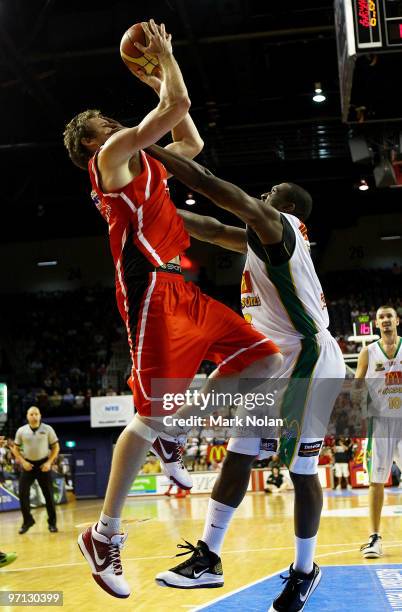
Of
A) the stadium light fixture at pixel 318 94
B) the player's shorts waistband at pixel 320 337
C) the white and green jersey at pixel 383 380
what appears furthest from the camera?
the stadium light fixture at pixel 318 94

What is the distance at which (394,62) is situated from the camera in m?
11.0

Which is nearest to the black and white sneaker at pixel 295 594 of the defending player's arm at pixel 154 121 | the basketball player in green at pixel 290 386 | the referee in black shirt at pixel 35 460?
the basketball player in green at pixel 290 386

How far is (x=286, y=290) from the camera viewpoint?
4.35 meters

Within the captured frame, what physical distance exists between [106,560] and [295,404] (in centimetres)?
134

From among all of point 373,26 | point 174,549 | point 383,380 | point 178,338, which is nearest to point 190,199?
point 373,26

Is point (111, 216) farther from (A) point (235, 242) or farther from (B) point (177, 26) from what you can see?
(B) point (177, 26)

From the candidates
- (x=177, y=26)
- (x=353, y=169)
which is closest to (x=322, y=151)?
(x=353, y=169)

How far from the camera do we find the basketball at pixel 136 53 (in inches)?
165

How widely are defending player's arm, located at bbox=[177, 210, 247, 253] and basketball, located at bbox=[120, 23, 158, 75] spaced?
880 millimetres

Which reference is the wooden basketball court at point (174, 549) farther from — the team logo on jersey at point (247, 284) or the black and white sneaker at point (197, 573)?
the team logo on jersey at point (247, 284)

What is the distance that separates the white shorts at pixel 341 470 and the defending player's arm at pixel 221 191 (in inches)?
618

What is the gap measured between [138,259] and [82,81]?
13427mm

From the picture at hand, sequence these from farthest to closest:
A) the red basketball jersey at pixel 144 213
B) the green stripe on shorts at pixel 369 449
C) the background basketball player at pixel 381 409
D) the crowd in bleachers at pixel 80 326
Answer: the crowd in bleachers at pixel 80 326 → the green stripe on shorts at pixel 369 449 → the background basketball player at pixel 381 409 → the red basketball jersey at pixel 144 213

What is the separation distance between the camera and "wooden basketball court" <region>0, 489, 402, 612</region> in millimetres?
6203
